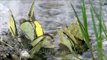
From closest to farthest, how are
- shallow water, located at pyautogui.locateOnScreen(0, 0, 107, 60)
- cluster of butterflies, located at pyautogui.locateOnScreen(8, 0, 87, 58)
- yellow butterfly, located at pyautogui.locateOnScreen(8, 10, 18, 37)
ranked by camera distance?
cluster of butterflies, located at pyautogui.locateOnScreen(8, 0, 87, 58) < yellow butterfly, located at pyautogui.locateOnScreen(8, 10, 18, 37) < shallow water, located at pyautogui.locateOnScreen(0, 0, 107, 60)

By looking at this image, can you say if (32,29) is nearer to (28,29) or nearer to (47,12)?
(28,29)

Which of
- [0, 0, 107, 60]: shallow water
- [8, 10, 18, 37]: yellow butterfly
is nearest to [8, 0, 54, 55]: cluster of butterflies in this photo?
[8, 10, 18, 37]: yellow butterfly

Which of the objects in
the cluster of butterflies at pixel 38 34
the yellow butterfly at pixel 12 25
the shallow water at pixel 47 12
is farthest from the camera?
the shallow water at pixel 47 12

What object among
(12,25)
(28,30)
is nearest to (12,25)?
(12,25)

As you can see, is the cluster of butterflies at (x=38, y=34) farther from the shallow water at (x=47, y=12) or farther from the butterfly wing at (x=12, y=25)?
the shallow water at (x=47, y=12)

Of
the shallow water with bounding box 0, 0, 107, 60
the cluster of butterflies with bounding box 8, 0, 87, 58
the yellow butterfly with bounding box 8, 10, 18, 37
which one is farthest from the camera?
the shallow water with bounding box 0, 0, 107, 60

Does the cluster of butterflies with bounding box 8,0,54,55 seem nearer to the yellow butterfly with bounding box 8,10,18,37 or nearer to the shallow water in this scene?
the yellow butterfly with bounding box 8,10,18,37

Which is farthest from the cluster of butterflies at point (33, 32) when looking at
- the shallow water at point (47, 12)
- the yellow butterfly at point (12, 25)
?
the shallow water at point (47, 12)
